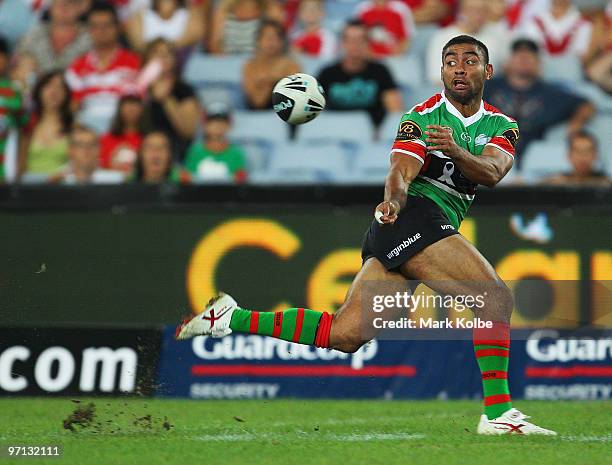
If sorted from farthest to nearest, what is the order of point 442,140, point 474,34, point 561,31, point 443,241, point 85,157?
point 561,31 < point 474,34 < point 85,157 < point 443,241 < point 442,140

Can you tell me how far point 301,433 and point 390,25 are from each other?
7.36 meters

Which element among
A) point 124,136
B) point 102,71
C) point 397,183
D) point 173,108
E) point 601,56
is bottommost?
point 397,183

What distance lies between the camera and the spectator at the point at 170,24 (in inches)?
531

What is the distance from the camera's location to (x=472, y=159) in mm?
6348

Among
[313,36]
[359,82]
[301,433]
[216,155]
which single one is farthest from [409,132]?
[313,36]

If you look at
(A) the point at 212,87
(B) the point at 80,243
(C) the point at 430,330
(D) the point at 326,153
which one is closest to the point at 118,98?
(A) the point at 212,87

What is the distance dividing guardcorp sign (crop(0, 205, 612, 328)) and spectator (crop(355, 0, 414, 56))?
14.0 feet

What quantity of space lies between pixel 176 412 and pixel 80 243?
196cm

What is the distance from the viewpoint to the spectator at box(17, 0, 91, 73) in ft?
44.8

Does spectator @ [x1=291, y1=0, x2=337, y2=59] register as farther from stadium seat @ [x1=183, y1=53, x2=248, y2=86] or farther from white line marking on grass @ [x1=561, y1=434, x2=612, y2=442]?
white line marking on grass @ [x1=561, y1=434, x2=612, y2=442]

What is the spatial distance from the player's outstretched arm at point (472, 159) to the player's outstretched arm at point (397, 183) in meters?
0.17

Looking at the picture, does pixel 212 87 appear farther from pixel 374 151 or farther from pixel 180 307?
pixel 180 307

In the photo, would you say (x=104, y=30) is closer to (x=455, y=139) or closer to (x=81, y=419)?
(x=81, y=419)

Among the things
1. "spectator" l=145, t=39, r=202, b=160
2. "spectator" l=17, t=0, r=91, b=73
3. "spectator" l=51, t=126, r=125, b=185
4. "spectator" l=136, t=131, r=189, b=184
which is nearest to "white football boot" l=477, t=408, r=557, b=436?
"spectator" l=136, t=131, r=189, b=184
